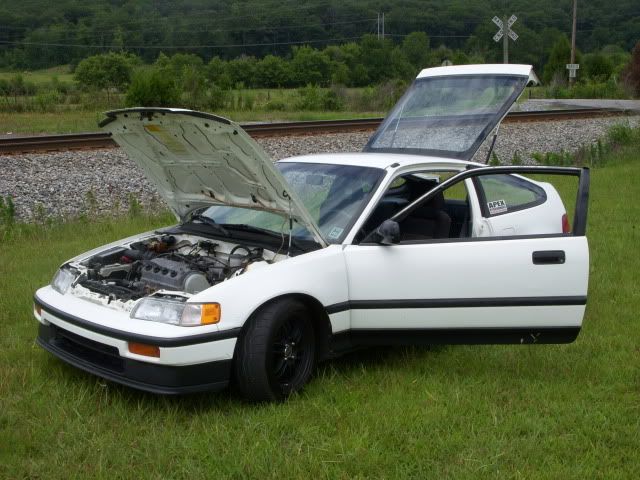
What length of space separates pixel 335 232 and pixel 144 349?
1416 millimetres

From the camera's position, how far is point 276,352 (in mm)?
4242

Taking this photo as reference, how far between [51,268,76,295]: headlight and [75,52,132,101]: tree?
32410mm

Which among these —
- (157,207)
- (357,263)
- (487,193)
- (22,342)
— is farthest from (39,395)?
(157,207)

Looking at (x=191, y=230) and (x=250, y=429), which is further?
(x=191, y=230)

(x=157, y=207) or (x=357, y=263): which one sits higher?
(x=357, y=263)

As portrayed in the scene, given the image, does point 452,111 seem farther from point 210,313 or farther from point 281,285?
point 210,313

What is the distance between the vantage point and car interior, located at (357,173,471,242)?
5.43m

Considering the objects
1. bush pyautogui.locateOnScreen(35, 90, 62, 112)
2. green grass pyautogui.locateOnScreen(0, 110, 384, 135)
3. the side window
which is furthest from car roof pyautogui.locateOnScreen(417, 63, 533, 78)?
bush pyautogui.locateOnScreen(35, 90, 62, 112)

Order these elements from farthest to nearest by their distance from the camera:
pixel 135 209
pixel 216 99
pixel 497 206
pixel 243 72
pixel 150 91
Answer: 1. pixel 243 72
2. pixel 216 99
3. pixel 150 91
4. pixel 135 209
5. pixel 497 206

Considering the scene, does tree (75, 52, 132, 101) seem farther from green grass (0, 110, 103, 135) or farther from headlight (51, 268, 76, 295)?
headlight (51, 268, 76, 295)

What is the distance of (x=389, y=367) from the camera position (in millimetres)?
4891

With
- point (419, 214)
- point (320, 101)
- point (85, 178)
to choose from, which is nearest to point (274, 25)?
point (320, 101)

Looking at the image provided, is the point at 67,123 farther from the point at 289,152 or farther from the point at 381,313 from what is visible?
the point at 381,313

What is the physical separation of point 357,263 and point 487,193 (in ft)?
5.40
